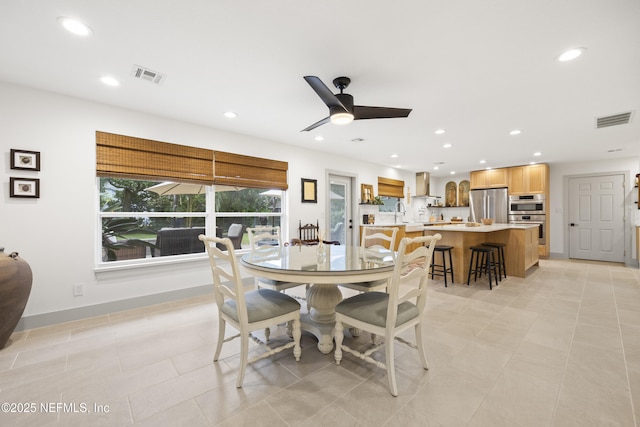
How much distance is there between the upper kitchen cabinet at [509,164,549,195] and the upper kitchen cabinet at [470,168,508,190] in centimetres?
17

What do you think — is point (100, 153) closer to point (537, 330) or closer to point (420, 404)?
point (420, 404)

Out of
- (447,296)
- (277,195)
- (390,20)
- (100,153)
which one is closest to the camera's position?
(390,20)

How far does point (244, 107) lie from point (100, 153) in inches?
65.6

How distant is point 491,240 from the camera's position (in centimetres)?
516

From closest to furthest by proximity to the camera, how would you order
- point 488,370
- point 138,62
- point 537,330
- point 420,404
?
point 420,404
point 488,370
point 138,62
point 537,330

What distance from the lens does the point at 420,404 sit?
162cm

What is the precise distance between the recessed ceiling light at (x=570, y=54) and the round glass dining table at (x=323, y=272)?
2.06m

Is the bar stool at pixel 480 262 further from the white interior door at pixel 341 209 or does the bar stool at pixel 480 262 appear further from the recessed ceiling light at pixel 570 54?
the recessed ceiling light at pixel 570 54

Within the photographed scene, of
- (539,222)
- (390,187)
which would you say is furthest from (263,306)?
(539,222)

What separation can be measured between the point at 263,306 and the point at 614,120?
491 cm

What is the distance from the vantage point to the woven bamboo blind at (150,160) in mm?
3098

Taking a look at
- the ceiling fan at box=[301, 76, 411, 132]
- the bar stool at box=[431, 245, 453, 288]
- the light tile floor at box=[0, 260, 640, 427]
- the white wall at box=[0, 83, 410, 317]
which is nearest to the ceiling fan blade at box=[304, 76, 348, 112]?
the ceiling fan at box=[301, 76, 411, 132]

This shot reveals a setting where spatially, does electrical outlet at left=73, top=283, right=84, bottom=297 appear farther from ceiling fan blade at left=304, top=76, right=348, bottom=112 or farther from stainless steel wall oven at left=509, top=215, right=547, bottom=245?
stainless steel wall oven at left=509, top=215, right=547, bottom=245

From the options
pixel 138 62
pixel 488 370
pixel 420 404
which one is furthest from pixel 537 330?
pixel 138 62
